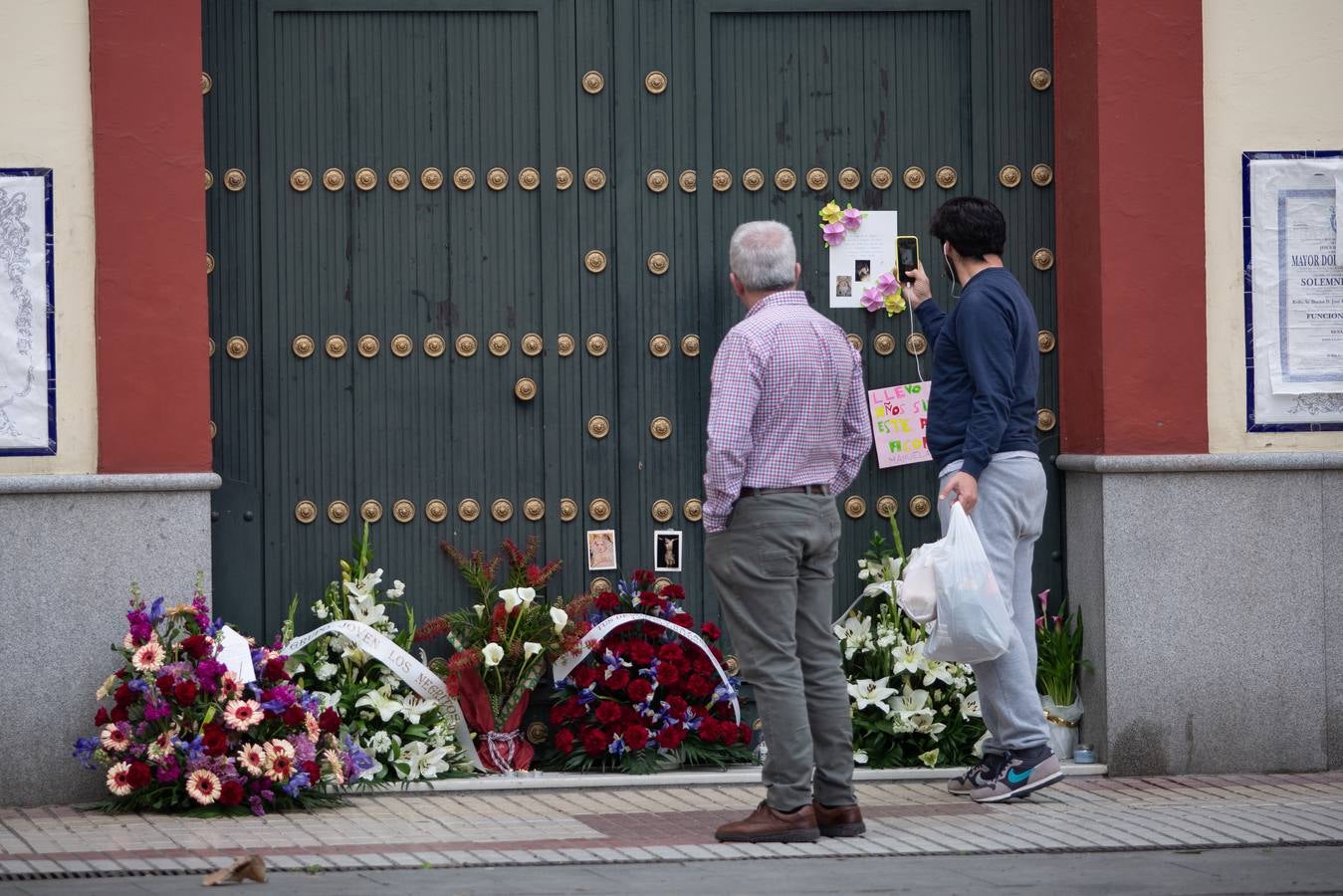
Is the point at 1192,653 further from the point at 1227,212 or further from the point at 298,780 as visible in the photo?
the point at 298,780

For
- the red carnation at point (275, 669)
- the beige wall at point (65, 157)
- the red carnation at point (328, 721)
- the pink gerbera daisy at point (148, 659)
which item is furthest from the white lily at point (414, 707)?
the beige wall at point (65, 157)

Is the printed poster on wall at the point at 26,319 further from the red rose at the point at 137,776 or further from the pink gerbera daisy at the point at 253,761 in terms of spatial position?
the pink gerbera daisy at the point at 253,761

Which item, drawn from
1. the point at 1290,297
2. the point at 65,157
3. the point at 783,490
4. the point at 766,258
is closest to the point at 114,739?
the point at 65,157

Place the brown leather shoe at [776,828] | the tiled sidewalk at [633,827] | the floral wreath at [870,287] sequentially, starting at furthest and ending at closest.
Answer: the floral wreath at [870,287] < the brown leather shoe at [776,828] < the tiled sidewalk at [633,827]

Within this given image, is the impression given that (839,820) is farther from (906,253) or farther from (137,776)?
(906,253)

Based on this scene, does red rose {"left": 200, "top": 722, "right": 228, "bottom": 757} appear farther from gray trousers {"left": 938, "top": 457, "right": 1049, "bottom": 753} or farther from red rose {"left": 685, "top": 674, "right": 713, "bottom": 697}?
gray trousers {"left": 938, "top": 457, "right": 1049, "bottom": 753}

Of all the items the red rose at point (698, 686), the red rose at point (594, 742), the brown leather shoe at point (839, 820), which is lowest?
the brown leather shoe at point (839, 820)

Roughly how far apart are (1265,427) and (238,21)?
4.29 m

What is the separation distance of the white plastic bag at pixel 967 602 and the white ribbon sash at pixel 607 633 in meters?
1.18

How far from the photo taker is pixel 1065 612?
8.06 m

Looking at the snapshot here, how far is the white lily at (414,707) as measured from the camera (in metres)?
7.39

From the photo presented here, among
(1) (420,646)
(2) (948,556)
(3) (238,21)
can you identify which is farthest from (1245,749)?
(3) (238,21)

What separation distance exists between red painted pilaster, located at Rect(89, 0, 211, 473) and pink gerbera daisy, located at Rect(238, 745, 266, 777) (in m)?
1.12

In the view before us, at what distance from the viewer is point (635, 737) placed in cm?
745
